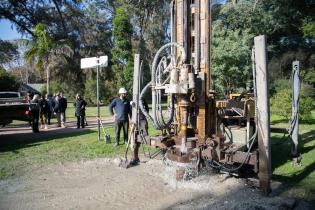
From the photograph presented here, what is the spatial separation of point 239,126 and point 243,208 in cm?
315

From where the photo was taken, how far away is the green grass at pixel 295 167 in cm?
709

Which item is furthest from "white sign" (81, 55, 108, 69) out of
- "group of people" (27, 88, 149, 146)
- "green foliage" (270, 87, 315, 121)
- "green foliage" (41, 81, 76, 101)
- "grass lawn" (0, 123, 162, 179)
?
"green foliage" (41, 81, 76, 101)

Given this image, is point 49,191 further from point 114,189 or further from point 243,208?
point 243,208

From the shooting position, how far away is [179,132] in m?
7.50

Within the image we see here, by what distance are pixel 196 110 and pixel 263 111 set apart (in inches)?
57.6

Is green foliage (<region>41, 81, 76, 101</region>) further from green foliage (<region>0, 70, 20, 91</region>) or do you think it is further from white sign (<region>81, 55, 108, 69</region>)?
white sign (<region>81, 55, 108, 69</region>)

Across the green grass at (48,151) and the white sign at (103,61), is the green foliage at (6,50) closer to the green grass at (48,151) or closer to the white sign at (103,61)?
the green grass at (48,151)

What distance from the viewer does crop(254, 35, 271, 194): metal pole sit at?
6.37 metres

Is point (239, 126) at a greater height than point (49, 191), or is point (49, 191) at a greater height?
point (239, 126)

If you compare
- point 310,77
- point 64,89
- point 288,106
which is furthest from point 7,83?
point 288,106

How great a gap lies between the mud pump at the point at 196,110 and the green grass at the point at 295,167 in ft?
2.62

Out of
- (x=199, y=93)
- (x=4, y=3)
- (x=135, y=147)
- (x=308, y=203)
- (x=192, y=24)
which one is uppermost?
(x=4, y=3)

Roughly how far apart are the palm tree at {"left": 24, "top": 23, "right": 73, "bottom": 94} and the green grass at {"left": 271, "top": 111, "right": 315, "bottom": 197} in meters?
25.0

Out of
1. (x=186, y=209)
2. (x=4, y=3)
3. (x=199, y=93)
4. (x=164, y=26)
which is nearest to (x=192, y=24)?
(x=199, y=93)
